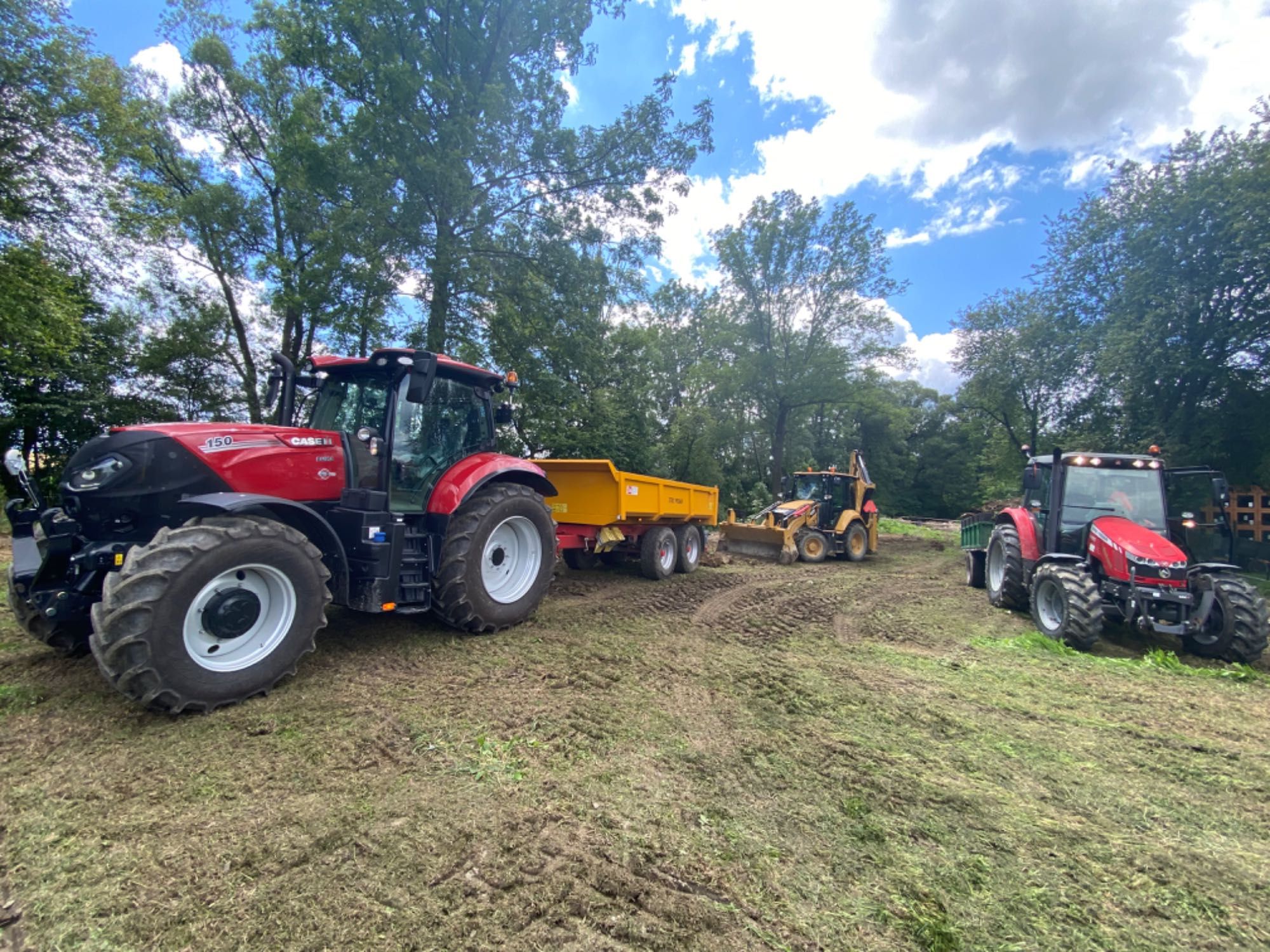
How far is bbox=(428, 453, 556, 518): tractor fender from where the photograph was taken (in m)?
4.63

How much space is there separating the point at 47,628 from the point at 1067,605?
8.05 metres

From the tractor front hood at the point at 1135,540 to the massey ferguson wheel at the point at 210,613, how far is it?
7002 mm

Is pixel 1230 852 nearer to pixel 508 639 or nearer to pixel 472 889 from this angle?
pixel 472 889

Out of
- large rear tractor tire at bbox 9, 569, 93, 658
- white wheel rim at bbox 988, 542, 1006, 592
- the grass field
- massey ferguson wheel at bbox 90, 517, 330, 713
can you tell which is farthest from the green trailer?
large rear tractor tire at bbox 9, 569, 93, 658

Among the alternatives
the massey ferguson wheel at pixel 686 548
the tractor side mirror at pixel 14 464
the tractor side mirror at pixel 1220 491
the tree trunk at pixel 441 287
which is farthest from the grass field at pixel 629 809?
the tree trunk at pixel 441 287

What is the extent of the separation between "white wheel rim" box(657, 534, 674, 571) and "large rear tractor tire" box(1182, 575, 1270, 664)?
19.2ft

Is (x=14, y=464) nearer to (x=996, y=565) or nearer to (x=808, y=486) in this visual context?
(x=996, y=565)

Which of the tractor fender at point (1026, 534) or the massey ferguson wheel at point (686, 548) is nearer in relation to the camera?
the tractor fender at point (1026, 534)

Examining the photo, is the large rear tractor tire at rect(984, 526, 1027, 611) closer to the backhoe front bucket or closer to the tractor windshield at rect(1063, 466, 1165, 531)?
the tractor windshield at rect(1063, 466, 1165, 531)

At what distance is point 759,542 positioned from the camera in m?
11.9

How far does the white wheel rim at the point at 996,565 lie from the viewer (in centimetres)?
753

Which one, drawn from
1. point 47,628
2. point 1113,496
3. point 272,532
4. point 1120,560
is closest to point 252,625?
point 272,532

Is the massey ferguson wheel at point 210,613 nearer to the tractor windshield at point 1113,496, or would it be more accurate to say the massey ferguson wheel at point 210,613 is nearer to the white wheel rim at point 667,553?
the white wheel rim at point 667,553

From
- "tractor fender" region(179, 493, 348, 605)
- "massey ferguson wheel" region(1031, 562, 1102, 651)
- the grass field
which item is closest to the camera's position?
the grass field
